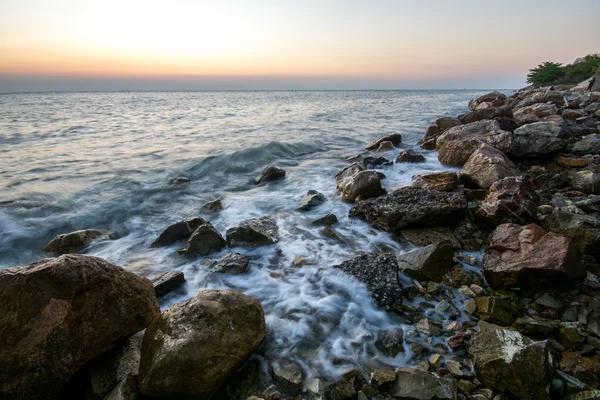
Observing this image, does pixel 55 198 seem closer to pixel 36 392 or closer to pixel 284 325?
pixel 36 392

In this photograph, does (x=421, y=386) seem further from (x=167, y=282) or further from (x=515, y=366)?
(x=167, y=282)

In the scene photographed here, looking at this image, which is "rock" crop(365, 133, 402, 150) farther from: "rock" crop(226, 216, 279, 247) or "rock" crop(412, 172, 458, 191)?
"rock" crop(226, 216, 279, 247)

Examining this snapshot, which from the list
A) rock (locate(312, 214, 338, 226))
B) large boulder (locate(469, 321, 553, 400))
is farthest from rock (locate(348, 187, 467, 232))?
large boulder (locate(469, 321, 553, 400))

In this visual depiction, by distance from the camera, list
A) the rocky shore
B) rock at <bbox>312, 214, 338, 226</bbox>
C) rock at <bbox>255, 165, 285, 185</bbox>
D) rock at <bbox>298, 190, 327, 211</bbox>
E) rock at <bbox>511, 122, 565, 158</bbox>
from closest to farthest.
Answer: the rocky shore, rock at <bbox>312, 214, 338, 226</bbox>, rock at <bbox>298, 190, 327, 211</bbox>, rock at <bbox>511, 122, 565, 158</bbox>, rock at <bbox>255, 165, 285, 185</bbox>

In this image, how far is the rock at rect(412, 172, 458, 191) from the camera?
227 inches

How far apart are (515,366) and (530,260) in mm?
1388

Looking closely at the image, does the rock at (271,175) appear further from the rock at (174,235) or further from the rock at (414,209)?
the rock at (414,209)

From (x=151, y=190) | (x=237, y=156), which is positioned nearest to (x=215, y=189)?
(x=151, y=190)

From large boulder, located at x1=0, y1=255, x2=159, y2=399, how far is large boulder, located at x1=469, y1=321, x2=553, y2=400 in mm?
2831

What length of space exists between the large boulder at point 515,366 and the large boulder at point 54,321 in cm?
283

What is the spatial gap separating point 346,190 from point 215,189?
3903 mm

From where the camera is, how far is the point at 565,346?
2.56 m

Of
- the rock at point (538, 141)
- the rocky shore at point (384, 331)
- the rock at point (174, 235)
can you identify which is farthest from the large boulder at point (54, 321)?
the rock at point (538, 141)

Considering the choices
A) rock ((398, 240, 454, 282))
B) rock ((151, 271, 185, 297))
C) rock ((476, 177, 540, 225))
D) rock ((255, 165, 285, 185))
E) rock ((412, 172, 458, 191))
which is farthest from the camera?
rock ((255, 165, 285, 185))
